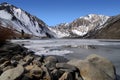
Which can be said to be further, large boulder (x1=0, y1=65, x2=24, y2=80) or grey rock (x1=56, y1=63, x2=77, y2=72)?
grey rock (x1=56, y1=63, x2=77, y2=72)

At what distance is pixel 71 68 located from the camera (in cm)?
1508

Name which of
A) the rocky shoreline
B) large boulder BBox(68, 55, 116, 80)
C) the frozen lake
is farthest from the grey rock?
the frozen lake

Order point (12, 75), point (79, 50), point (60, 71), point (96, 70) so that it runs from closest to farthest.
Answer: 1. point (12, 75)
2. point (60, 71)
3. point (96, 70)
4. point (79, 50)

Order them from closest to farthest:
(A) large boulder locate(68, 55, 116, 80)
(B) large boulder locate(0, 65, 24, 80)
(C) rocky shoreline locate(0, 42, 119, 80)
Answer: (B) large boulder locate(0, 65, 24, 80) < (C) rocky shoreline locate(0, 42, 119, 80) < (A) large boulder locate(68, 55, 116, 80)

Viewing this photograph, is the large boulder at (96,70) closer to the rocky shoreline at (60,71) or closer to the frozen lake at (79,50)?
the rocky shoreline at (60,71)

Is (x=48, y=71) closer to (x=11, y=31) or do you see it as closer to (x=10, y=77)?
(x=10, y=77)

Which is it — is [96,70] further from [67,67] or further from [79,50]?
[79,50]

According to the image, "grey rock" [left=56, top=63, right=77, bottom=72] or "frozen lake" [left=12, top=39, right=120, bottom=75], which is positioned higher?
"grey rock" [left=56, top=63, right=77, bottom=72]

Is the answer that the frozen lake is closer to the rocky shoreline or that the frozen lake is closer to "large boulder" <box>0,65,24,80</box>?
the rocky shoreline

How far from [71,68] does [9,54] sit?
839 centimetres

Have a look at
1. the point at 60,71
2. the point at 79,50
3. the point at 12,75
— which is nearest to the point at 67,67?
the point at 60,71

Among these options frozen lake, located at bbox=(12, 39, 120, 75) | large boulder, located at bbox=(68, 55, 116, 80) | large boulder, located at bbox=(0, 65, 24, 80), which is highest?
large boulder, located at bbox=(0, 65, 24, 80)

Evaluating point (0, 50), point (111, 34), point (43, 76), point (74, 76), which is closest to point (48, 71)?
point (43, 76)

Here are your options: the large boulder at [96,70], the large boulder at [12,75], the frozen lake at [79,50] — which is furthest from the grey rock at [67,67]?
the frozen lake at [79,50]
